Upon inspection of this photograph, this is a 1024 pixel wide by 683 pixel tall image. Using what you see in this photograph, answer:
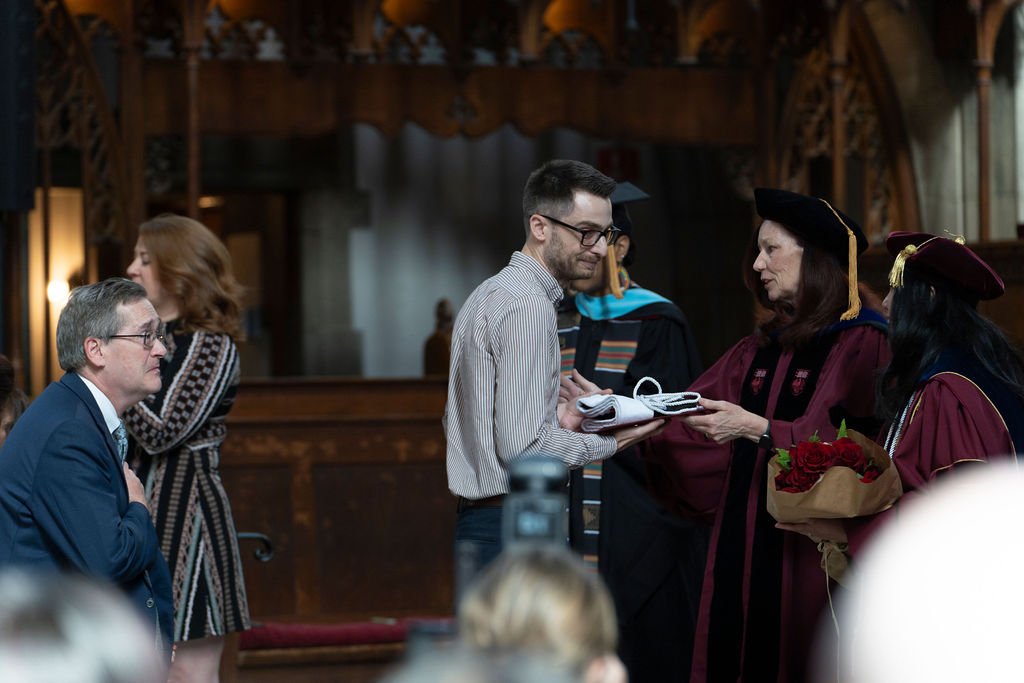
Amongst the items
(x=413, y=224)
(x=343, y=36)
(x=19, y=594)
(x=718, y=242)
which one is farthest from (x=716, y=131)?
(x=19, y=594)

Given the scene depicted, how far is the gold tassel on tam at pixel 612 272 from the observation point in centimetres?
407

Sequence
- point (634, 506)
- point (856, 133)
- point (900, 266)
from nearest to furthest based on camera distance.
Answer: point (900, 266)
point (634, 506)
point (856, 133)

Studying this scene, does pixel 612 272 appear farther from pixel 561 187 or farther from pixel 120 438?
pixel 120 438

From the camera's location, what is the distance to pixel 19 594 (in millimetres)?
1405

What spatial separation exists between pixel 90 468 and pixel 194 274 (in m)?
1.15

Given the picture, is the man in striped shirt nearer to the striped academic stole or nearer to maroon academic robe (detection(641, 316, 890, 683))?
maroon academic robe (detection(641, 316, 890, 683))

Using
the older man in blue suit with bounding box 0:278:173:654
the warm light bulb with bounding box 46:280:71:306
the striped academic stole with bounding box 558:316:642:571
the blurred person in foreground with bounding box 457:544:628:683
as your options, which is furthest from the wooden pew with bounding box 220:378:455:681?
the blurred person in foreground with bounding box 457:544:628:683

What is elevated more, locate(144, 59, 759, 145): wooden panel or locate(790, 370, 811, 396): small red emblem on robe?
locate(144, 59, 759, 145): wooden panel

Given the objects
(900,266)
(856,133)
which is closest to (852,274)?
(900,266)

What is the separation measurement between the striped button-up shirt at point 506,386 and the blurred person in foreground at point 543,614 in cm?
141

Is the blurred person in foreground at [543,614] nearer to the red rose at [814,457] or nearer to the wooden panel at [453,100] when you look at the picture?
the red rose at [814,457]

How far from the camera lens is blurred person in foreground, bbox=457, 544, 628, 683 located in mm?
1312

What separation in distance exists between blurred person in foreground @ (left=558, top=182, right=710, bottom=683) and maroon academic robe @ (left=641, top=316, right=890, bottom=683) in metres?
0.39

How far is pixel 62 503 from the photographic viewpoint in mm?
2570
